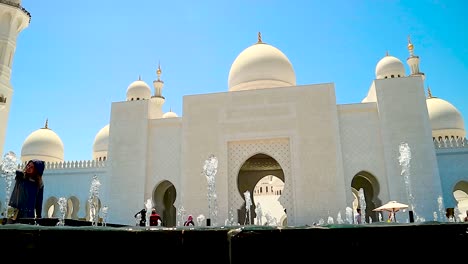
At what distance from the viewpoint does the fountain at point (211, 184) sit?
1114 centimetres

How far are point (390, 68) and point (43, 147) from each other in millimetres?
16457

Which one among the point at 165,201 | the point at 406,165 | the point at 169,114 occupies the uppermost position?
the point at 169,114

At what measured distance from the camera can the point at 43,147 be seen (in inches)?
722

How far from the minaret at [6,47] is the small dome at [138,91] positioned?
14.2 feet

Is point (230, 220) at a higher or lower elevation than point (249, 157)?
lower

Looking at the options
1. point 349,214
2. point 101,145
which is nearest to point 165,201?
point 101,145

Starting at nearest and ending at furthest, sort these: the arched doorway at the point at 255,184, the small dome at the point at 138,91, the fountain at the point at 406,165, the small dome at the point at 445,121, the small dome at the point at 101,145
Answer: the fountain at the point at 406,165 < the arched doorway at the point at 255,184 < the small dome at the point at 138,91 < the small dome at the point at 445,121 < the small dome at the point at 101,145

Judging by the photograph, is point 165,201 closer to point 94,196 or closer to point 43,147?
point 94,196

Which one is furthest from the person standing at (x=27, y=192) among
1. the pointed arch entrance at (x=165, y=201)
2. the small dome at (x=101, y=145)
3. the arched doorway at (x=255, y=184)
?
the small dome at (x=101, y=145)

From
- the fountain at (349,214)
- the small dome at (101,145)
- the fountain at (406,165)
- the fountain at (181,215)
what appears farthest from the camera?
the small dome at (101,145)

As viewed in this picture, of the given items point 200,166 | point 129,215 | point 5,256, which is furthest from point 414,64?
point 5,256

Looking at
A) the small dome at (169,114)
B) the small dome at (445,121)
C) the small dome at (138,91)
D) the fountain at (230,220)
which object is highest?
the small dome at (169,114)

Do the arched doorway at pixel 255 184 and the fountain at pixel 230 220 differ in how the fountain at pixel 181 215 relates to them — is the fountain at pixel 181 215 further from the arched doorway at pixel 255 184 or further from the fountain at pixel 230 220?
the arched doorway at pixel 255 184

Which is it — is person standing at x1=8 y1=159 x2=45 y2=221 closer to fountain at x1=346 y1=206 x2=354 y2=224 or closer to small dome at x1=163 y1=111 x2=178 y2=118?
fountain at x1=346 y1=206 x2=354 y2=224
